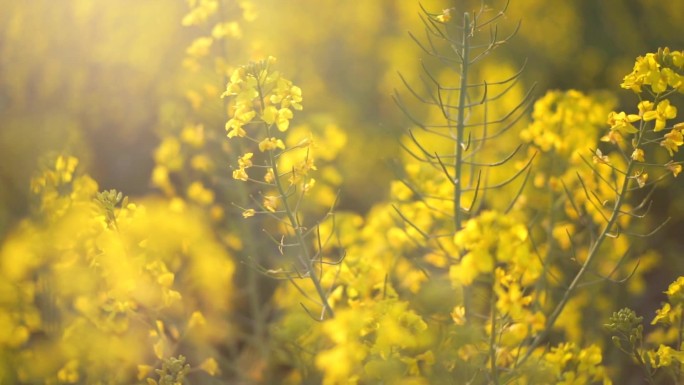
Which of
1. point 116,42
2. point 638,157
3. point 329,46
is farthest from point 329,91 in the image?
point 638,157

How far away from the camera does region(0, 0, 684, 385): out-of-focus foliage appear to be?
276 centimetres

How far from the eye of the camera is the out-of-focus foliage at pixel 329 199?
276 cm

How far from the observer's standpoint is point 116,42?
27.9ft

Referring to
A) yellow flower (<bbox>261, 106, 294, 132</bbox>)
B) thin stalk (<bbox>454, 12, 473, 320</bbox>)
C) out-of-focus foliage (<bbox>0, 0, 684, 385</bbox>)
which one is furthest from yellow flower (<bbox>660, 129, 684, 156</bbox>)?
yellow flower (<bbox>261, 106, 294, 132</bbox>)

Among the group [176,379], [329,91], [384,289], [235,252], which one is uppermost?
[329,91]

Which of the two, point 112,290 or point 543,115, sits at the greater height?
point 543,115

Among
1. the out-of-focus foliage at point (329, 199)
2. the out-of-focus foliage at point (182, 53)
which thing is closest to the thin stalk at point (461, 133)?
the out-of-focus foliage at point (329, 199)

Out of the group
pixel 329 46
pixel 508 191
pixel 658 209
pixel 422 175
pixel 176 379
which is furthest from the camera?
pixel 329 46

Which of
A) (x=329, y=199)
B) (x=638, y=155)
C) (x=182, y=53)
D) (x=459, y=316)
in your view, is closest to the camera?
(x=638, y=155)

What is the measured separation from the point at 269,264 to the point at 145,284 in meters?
2.74

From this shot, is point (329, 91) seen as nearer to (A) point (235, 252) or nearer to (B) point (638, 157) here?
(A) point (235, 252)

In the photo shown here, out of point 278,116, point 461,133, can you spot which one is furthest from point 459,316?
point 278,116

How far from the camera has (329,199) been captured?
4754 mm

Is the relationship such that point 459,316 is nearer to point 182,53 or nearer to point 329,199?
point 329,199
